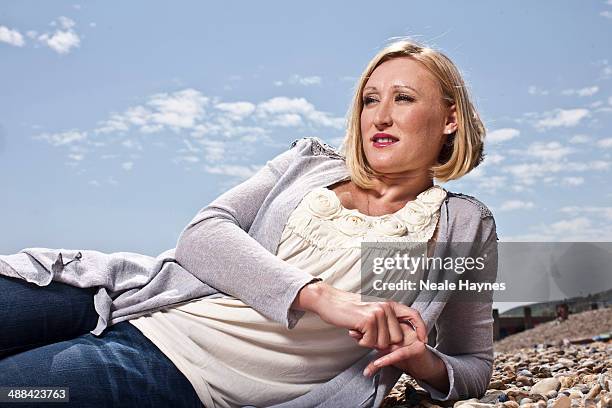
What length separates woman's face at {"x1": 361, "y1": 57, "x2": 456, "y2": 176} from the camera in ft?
7.73

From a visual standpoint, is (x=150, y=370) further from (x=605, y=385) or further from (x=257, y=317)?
(x=605, y=385)

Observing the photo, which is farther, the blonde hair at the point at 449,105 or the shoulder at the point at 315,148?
the shoulder at the point at 315,148

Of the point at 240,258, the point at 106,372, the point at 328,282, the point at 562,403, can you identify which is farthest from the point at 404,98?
the point at 106,372

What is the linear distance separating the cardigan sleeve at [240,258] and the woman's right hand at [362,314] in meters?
0.05

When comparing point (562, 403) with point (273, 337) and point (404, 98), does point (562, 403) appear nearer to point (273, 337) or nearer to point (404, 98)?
point (273, 337)

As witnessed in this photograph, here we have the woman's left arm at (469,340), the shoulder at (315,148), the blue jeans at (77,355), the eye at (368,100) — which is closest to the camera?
the blue jeans at (77,355)

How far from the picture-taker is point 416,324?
1.98 m

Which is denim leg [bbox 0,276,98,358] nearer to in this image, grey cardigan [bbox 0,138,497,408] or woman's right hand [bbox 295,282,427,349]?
grey cardigan [bbox 0,138,497,408]

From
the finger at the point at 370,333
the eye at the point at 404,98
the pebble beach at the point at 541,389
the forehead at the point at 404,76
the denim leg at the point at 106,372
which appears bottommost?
the pebble beach at the point at 541,389

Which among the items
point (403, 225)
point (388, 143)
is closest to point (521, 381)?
point (403, 225)

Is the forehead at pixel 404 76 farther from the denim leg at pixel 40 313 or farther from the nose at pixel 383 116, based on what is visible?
the denim leg at pixel 40 313

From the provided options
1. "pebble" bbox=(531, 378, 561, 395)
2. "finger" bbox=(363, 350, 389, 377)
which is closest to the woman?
"finger" bbox=(363, 350, 389, 377)

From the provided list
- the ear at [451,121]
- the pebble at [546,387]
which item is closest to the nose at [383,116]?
the ear at [451,121]

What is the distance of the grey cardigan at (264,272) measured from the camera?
209 centimetres
